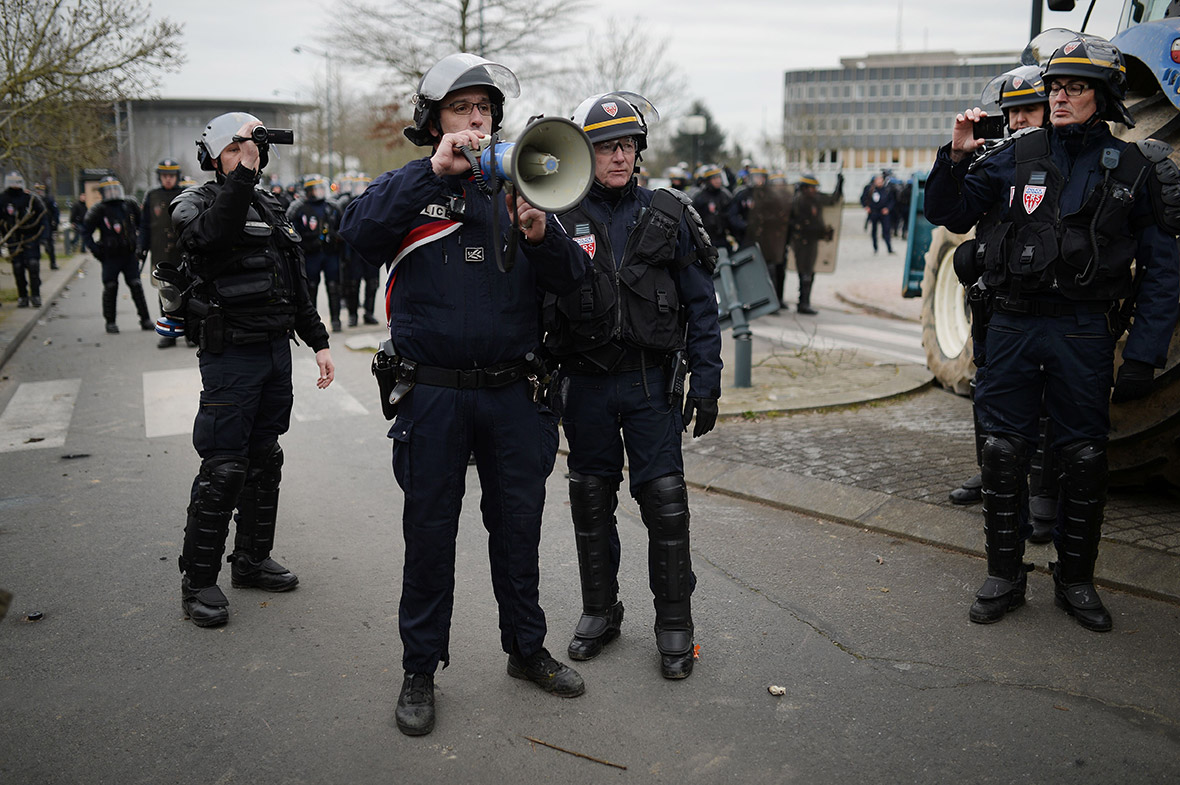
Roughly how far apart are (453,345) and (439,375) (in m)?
0.11

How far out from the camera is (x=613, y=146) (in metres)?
3.80

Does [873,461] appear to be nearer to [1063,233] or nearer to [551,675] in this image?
[1063,233]

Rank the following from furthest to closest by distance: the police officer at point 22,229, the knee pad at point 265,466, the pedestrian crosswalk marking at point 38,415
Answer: the police officer at point 22,229 < the pedestrian crosswalk marking at point 38,415 < the knee pad at point 265,466

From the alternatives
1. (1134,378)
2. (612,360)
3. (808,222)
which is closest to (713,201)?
(808,222)

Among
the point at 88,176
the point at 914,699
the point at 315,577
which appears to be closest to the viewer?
the point at 914,699

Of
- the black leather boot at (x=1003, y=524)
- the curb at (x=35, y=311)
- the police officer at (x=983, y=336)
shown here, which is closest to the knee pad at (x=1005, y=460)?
the black leather boot at (x=1003, y=524)

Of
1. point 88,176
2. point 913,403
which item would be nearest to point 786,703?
point 913,403

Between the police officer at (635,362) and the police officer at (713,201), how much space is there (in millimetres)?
9918

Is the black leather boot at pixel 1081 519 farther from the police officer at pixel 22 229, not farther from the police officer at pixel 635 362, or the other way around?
the police officer at pixel 22 229

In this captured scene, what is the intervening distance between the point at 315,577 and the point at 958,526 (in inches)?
124

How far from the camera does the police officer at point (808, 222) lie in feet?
46.3

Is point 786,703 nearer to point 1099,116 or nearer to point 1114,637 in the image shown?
point 1114,637

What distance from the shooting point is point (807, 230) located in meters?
14.3

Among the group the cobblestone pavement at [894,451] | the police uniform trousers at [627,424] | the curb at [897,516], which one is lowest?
the curb at [897,516]
